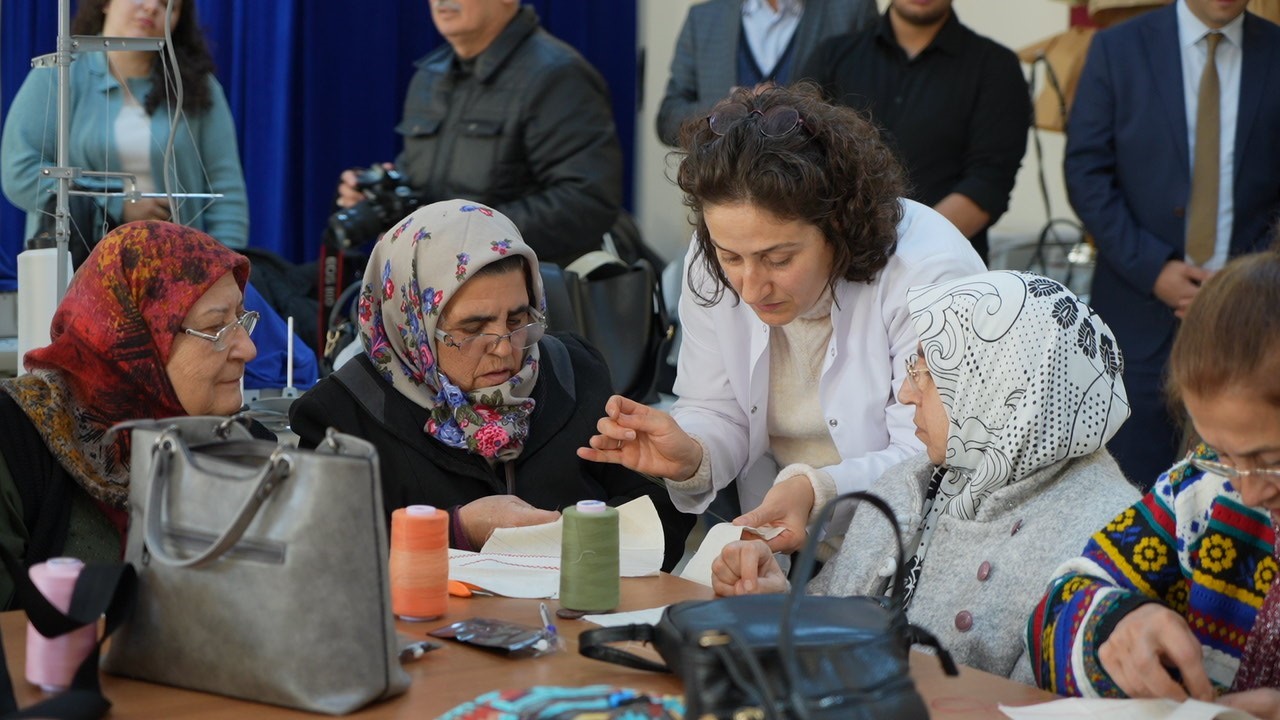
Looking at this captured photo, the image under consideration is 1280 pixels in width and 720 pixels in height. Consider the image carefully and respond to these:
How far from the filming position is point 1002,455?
196cm

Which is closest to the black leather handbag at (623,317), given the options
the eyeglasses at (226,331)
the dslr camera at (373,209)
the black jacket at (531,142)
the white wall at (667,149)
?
the black jacket at (531,142)

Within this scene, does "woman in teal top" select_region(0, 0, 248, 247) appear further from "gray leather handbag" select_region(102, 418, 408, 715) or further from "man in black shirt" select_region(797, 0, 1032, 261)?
"man in black shirt" select_region(797, 0, 1032, 261)

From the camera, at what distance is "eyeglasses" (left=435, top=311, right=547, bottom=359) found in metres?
2.52

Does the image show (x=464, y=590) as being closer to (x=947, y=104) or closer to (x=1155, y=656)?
(x=1155, y=656)

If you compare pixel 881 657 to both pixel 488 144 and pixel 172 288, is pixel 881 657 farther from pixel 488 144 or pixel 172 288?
pixel 488 144

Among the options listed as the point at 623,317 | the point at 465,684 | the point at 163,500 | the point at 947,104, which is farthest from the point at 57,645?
the point at 947,104

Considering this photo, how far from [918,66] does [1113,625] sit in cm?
273

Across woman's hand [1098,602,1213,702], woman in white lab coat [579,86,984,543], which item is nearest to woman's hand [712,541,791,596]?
woman in white lab coat [579,86,984,543]

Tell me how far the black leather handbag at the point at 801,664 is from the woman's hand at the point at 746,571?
0.52 m

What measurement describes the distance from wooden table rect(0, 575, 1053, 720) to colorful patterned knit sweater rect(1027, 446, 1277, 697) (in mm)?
75

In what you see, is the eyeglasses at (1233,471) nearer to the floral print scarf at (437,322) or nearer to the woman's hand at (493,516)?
the woman's hand at (493,516)

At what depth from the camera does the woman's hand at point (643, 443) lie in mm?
2395

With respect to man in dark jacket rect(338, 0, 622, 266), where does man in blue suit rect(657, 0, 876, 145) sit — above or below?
above

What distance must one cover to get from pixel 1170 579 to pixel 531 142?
271 centimetres
